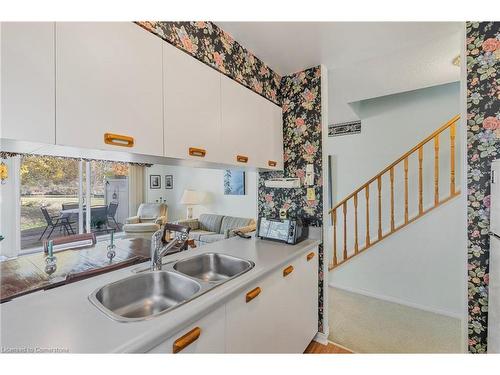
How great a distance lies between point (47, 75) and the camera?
2.53 feet

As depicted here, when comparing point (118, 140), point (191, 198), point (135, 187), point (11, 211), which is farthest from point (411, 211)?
point (11, 211)

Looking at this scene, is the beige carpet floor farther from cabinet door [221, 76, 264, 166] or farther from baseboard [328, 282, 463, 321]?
cabinet door [221, 76, 264, 166]

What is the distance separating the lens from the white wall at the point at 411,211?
234 centimetres

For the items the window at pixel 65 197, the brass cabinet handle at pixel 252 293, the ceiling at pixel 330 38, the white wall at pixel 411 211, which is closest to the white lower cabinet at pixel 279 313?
the brass cabinet handle at pixel 252 293

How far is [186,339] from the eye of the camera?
81 cm

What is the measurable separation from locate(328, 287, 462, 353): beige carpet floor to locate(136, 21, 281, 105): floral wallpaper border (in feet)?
7.31

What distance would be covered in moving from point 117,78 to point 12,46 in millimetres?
305

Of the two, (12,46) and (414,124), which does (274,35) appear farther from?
(414,124)

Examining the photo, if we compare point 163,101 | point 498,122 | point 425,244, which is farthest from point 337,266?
point 163,101

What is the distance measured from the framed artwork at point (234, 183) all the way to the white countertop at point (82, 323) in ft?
10.8

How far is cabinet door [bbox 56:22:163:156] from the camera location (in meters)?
0.82

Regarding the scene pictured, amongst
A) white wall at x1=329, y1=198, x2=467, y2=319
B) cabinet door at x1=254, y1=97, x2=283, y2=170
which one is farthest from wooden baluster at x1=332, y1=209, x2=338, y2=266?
cabinet door at x1=254, y1=97, x2=283, y2=170

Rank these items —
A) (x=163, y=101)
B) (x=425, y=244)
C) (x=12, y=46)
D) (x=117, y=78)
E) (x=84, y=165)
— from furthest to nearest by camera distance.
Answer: (x=84, y=165) → (x=425, y=244) → (x=163, y=101) → (x=117, y=78) → (x=12, y=46)

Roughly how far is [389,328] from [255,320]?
1696 mm
